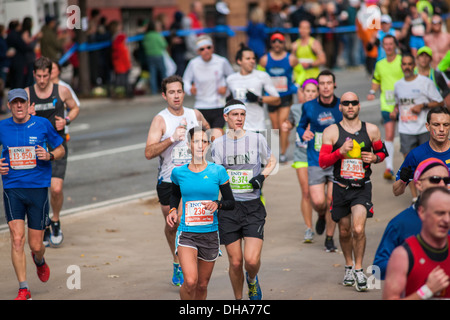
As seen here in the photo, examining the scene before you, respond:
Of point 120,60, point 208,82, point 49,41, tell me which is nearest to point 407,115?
point 208,82

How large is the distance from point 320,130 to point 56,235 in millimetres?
3585

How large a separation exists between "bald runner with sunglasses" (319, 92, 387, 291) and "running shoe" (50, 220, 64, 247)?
3.68 m

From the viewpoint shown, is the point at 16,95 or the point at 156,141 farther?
the point at 156,141

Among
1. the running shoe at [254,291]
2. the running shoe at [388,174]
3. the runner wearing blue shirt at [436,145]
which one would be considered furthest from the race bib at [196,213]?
the running shoe at [388,174]

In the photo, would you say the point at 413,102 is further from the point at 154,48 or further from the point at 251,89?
the point at 154,48

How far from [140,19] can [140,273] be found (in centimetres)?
2180

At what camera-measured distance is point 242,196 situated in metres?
8.41

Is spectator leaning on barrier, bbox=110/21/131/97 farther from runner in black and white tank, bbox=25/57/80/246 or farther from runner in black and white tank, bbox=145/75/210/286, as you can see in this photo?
runner in black and white tank, bbox=145/75/210/286

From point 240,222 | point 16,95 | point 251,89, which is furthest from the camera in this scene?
point 251,89

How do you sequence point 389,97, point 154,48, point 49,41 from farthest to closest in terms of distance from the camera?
point 154,48, point 49,41, point 389,97

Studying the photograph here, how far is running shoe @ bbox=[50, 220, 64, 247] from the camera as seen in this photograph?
10.9 metres

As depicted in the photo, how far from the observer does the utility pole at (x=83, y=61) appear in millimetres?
23406

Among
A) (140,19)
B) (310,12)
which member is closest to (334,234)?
(310,12)

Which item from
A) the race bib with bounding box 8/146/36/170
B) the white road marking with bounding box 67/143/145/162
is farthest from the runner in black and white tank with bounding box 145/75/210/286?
the white road marking with bounding box 67/143/145/162
